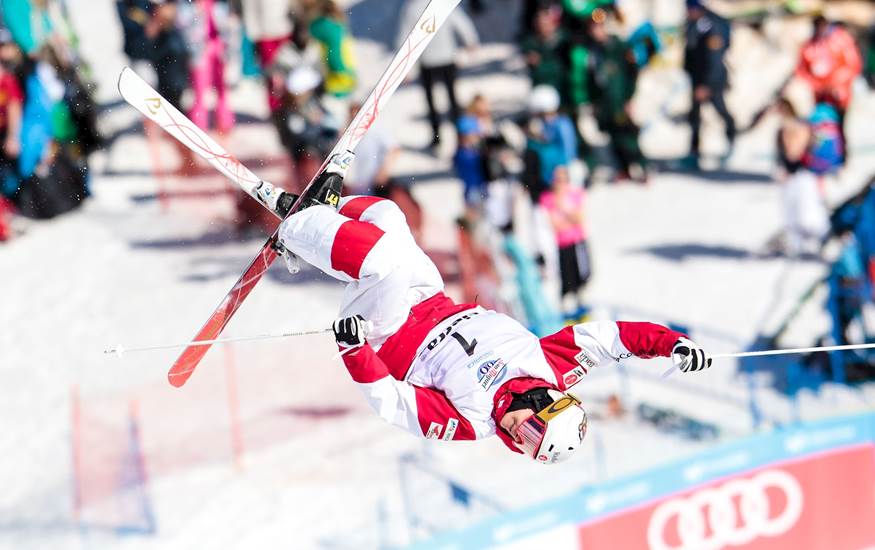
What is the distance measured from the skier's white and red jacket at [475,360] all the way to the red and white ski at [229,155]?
0.79 meters

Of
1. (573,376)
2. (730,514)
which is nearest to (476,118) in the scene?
(730,514)

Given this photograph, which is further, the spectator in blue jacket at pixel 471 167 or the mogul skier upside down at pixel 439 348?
the spectator in blue jacket at pixel 471 167

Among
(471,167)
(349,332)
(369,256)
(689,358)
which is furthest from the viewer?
(471,167)

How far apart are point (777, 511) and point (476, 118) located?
390 cm

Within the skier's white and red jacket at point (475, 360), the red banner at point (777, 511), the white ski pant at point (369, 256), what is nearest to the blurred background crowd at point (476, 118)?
the red banner at point (777, 511)

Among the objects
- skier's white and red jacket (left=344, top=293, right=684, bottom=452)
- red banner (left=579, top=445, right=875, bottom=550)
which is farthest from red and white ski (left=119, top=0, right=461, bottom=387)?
red banner (left=579, top=445, right=875, bottom=550)

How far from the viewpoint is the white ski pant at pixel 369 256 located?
219 inches

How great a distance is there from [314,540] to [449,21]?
4881mm

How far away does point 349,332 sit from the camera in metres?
5.40

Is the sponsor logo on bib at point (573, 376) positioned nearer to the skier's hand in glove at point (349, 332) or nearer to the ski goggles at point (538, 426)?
the ski goggles at point (538, 426)

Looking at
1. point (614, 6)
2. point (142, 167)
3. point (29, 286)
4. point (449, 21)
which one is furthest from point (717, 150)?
point (29, 286)

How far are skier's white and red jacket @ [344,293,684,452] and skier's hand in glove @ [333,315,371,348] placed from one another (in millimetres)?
239

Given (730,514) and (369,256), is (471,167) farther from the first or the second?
(369,256)

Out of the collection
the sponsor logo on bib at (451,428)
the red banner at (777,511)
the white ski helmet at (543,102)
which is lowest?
the red banner at (777,511)
